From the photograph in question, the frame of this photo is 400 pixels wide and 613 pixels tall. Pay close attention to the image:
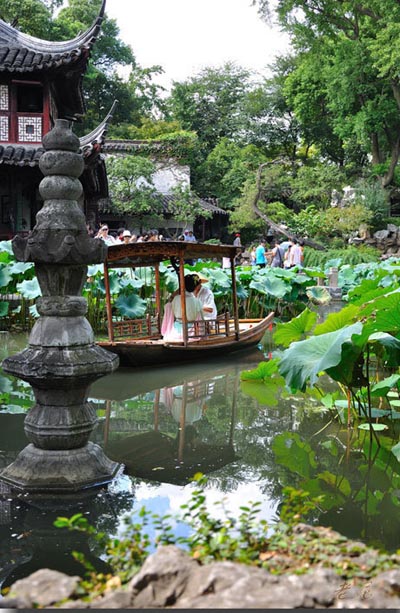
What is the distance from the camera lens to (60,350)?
13.2 feet

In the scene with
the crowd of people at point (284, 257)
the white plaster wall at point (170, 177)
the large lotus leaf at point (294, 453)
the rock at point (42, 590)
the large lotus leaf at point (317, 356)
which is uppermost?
the white plaster wall at point (170, 177)

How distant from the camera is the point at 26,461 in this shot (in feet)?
13.4

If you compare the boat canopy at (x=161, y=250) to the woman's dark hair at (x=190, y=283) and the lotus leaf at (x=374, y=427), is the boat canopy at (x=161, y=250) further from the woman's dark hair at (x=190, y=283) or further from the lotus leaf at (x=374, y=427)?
the lotus leaf at (x=374, y=427)

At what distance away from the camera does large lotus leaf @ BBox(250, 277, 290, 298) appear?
12070mm

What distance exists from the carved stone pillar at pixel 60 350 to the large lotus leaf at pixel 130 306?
18.4 ft

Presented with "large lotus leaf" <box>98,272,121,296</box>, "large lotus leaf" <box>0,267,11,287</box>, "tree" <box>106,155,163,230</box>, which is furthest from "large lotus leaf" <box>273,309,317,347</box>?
"tree" <box>106,155,163,230</box>

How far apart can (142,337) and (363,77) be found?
72.8 ft

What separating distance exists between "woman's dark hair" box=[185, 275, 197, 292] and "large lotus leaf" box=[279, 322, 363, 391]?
4548mm

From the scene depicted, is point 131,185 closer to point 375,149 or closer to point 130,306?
point 375,149

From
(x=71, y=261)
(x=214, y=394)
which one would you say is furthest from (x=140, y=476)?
(x=214, y=394)

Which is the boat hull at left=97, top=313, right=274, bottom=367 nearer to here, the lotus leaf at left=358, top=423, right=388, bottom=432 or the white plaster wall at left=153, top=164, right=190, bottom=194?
the lotus leaf at left=358, top=423, right=388, bottom=432

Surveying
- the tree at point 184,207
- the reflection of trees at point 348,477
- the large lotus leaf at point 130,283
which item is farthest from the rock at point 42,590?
the tree at point 184,207

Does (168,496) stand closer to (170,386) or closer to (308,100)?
(170,386)

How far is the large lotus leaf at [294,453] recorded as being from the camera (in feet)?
14.7
